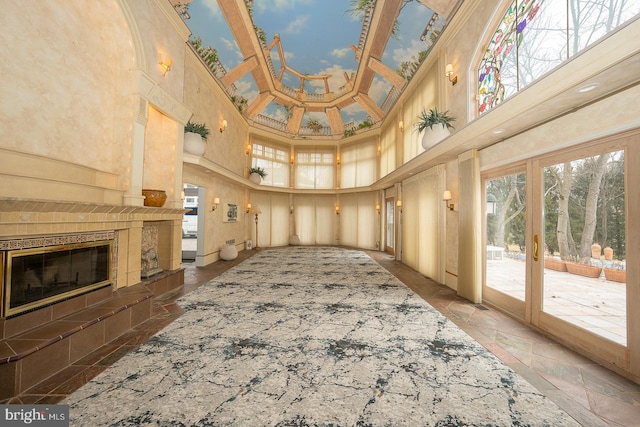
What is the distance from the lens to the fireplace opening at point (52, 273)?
2.49m

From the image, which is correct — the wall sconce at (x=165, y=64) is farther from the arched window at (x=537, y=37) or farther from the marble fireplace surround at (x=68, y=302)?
the arched window at (x=537, y=37)

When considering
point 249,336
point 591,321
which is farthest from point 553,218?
point 249,336

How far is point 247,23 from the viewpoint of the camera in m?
7.19

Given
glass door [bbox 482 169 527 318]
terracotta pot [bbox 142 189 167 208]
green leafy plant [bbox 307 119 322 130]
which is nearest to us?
glass door [bbox 482 169 527 318]

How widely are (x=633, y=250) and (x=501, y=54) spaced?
3.51m

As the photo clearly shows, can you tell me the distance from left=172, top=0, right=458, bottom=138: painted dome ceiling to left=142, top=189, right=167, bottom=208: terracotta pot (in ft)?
14.4

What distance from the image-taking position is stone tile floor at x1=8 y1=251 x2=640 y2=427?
77.4 inches

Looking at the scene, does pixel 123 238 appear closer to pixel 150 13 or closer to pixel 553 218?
pixel 150 13

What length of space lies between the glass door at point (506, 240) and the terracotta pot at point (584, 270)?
25.1 inches

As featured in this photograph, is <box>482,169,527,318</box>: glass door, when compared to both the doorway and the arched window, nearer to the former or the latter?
the arched window

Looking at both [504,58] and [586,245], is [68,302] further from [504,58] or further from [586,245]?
[504,58]

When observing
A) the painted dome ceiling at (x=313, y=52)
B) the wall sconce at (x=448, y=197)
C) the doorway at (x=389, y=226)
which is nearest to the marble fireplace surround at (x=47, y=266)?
the painted dome ceiling at (x=313, y=52)

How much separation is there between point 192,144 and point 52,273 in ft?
11.7

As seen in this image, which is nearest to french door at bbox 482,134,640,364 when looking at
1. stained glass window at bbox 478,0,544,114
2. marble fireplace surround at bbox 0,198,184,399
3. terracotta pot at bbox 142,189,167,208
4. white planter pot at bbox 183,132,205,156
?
stained glass window at bbox 478,0,544,114
